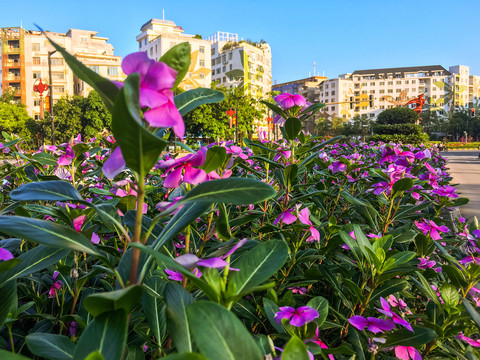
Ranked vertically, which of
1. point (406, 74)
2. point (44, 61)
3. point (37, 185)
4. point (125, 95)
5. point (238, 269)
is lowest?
point (238, 269)

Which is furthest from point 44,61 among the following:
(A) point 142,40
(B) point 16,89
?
(A) point 142,40

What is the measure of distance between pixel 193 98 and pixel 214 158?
17cm

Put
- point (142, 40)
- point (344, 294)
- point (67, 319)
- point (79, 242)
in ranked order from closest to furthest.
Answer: point (79, 242), point (67, 319), point (344, 294), point (142, 40)

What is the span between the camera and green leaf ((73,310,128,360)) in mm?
530

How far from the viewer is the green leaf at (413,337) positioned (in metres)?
0.98

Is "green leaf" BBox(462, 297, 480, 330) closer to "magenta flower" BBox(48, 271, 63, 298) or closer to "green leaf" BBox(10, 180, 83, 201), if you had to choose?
"green leaf" BBox(10, 180, 83, 201)

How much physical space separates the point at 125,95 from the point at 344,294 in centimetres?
114

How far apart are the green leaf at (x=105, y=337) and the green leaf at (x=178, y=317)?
9cm

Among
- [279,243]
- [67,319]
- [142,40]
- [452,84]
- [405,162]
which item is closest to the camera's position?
[279,243]

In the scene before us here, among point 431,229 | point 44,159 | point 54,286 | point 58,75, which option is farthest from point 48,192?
point 58,75

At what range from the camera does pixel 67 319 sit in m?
1.05

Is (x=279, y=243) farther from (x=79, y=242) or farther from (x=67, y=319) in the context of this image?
(x=67, y=319)

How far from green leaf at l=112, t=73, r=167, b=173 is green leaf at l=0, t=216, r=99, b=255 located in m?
0.18

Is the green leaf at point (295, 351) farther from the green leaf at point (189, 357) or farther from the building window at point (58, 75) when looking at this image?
the building window at point (58, 75)
